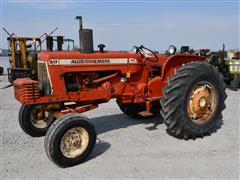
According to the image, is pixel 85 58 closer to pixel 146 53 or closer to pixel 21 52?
pixel 146 53

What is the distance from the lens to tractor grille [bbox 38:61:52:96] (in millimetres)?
4379

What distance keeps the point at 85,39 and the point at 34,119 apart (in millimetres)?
1798

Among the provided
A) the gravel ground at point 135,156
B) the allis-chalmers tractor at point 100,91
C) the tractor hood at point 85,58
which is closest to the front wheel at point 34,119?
the allis-chalmers tractor at point 100,91

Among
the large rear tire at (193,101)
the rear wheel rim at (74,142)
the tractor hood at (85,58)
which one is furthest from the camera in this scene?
the large rear tire at (193,101)

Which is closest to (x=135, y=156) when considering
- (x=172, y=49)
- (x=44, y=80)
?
(x=44, y=80)

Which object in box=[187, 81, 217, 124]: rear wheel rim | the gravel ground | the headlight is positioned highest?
the headlight

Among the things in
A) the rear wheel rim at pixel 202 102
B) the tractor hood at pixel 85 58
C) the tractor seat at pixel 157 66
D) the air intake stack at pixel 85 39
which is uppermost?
the air intake stack at pixel 85 39

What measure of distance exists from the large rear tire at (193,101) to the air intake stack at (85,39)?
1.43 meters

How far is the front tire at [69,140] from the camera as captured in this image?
370 centimetres

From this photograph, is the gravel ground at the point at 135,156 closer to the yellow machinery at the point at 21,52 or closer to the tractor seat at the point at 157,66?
the tractor seat at the point at 157,66

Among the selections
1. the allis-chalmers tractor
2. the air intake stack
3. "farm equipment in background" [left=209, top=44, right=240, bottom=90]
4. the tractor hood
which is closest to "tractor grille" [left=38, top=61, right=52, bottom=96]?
the allis-chalmers tractor

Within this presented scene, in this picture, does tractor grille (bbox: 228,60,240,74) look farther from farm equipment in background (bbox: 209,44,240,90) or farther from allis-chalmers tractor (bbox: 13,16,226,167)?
allis-chalmers tractor (bbox: 13,16,226,167)

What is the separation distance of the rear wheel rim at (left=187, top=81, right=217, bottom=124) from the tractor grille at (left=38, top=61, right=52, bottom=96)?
90.4 inches

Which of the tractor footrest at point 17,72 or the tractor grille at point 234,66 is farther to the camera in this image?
Answer: the tractor footrest at point 17,72
